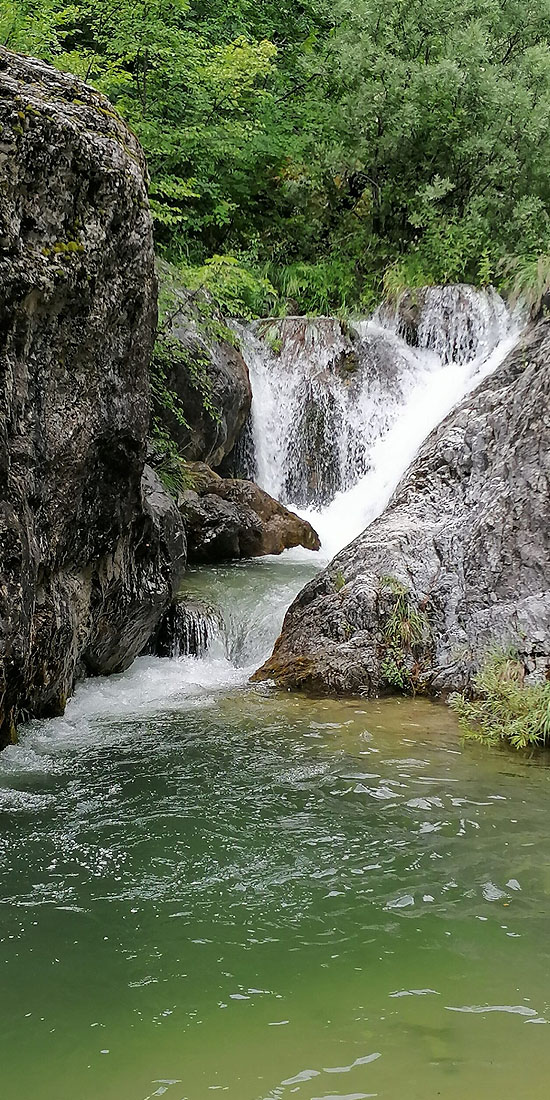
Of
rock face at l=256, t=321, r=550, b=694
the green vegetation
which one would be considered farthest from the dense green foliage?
the green vegetation

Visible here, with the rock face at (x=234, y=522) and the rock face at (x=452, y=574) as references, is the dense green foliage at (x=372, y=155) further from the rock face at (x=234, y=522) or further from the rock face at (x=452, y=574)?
the rock face at (x=452, y=574)

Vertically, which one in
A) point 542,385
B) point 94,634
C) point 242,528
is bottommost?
point 94,634

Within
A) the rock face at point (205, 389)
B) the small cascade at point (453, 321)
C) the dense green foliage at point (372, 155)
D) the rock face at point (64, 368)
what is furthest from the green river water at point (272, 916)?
the dense green foliage at point (372, 155)

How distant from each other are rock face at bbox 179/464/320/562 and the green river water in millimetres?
5621

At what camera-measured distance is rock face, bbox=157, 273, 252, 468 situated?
12.0 meters

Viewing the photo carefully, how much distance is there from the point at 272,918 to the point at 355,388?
39.1 ft

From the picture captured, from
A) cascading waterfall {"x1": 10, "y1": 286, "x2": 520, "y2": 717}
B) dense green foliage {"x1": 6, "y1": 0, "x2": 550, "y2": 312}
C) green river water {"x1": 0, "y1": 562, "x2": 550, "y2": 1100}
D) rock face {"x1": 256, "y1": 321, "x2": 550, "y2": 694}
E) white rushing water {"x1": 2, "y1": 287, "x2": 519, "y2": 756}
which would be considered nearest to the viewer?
green river water {"x1": 0, "y1": 562, "x2": 550, "y2": 1100}

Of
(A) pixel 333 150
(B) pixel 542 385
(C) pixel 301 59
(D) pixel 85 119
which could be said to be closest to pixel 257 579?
(B) pixel 542 385

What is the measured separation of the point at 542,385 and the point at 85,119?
4.57 metres

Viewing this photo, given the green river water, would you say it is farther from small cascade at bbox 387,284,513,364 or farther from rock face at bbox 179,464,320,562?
small cascade at bbox 387,284,513,364

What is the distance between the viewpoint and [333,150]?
18266 mm

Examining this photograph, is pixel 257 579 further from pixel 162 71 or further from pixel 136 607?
pixel 162 71

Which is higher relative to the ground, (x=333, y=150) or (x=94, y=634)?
(x=333, y=150)

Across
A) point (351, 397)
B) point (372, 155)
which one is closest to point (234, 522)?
point (351, 397)
